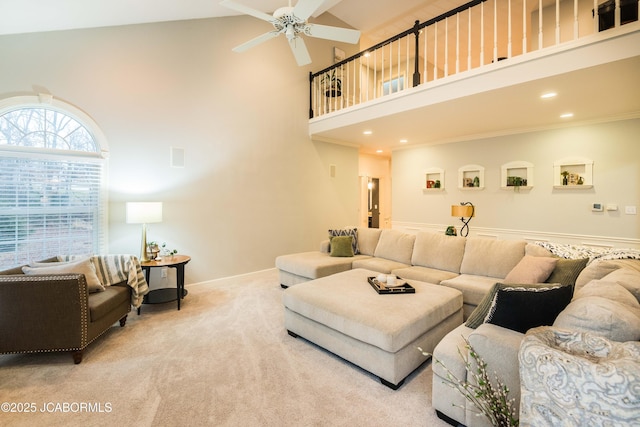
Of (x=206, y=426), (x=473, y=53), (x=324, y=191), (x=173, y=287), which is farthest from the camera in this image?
(x=473, y=53)

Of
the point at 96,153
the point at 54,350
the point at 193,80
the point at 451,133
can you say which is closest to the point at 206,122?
the point at 193,80

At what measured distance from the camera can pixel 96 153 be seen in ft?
12.1

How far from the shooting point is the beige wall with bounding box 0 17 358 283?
11.8 feet

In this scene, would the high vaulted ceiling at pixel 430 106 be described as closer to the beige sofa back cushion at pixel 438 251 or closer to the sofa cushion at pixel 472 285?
the beige sofa back cushion at pixel 438 251

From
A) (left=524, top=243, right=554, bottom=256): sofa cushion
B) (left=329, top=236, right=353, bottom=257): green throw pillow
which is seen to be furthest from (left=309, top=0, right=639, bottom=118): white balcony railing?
(left=524, top=243, right=554, bottom=256): sofa cushion

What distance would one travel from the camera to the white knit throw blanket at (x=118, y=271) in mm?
3102

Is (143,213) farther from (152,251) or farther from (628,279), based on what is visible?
(628,279)

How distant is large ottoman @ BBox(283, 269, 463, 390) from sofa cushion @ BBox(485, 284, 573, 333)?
2.23 ft

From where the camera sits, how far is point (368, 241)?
189 inches

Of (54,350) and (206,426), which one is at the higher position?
(54,350)

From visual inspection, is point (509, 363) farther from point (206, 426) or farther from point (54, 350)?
point (54, 350)

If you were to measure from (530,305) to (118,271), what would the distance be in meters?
3.75

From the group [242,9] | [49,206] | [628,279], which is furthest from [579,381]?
[49,206]

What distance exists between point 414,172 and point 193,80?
489 centimetres
